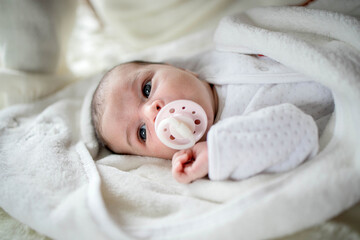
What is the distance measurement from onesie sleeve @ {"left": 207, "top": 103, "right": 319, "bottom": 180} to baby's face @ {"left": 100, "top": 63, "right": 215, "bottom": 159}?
0.19 meters

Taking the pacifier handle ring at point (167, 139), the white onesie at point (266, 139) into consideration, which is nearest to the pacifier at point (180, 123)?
the pacifier handle ring at point (167, 139)

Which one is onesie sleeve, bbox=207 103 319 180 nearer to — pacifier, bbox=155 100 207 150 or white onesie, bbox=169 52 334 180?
white onesie, bbox=169 52 334 180

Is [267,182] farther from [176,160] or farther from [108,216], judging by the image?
[108,216]

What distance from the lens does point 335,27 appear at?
2.77 ft

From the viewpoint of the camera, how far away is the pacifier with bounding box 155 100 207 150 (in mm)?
804

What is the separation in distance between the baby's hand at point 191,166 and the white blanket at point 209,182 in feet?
0.10

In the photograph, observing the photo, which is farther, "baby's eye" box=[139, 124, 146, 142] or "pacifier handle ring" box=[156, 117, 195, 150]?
"baby's eye" box=[139, 124, 146, 142]

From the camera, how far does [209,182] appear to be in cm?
74

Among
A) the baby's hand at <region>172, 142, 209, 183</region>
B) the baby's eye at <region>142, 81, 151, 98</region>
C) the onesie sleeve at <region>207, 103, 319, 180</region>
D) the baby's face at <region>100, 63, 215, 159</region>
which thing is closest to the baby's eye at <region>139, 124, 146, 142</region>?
the baby's face at <region>100, 63, 215, 159</region>

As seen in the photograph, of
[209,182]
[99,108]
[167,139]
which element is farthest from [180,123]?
[99,108]

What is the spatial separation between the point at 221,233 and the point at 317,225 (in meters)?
0.20

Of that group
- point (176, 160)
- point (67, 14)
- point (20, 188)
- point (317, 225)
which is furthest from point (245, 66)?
point (67, 14)

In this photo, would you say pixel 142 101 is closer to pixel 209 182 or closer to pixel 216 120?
pixel 216 120

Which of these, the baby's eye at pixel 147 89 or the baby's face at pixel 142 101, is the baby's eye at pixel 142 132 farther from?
the baby's eye at pixel 147 89
